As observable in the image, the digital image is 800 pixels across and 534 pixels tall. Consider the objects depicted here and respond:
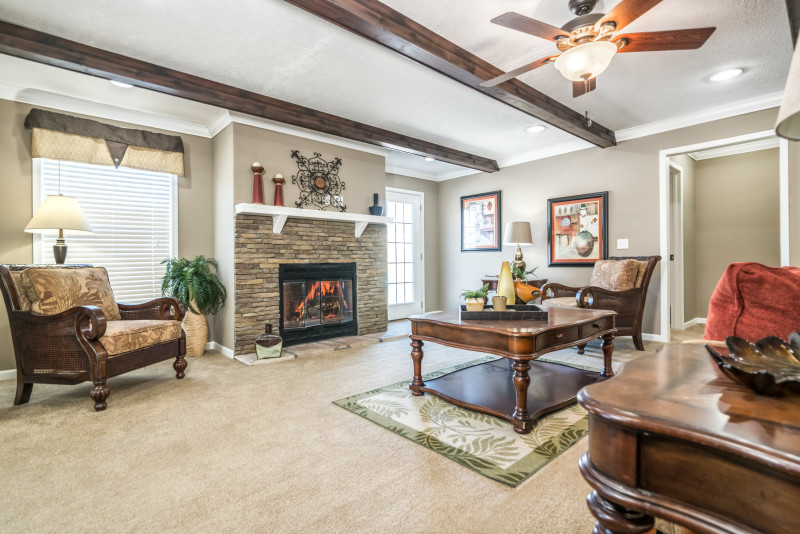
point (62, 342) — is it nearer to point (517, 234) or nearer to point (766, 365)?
point (766, 365)

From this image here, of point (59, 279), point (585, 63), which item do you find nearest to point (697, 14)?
point (585, 63)

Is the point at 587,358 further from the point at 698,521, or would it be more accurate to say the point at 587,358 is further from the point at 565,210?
the point at 698,521

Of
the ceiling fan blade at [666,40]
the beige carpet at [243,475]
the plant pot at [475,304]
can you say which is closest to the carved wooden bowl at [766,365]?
the beige carpet at [243,475]

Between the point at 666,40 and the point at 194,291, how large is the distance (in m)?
4.06

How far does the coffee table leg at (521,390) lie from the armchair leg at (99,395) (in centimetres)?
255

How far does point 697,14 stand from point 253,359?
427cm

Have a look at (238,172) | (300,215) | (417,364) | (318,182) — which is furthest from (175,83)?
(417,364)

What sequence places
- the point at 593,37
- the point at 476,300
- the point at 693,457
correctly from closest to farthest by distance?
the point at 693,457 < the point at 593,37 < the point at 476,300

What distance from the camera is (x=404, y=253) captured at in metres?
6.31

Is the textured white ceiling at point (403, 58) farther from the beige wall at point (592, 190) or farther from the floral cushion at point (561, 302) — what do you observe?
the floral cushion at point (561, 302)

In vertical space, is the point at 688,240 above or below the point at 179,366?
above

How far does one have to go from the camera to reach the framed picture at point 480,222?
5879 mm

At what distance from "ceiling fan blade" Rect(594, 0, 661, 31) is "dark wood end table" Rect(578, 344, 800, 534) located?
1872mm

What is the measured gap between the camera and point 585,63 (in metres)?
2.15
